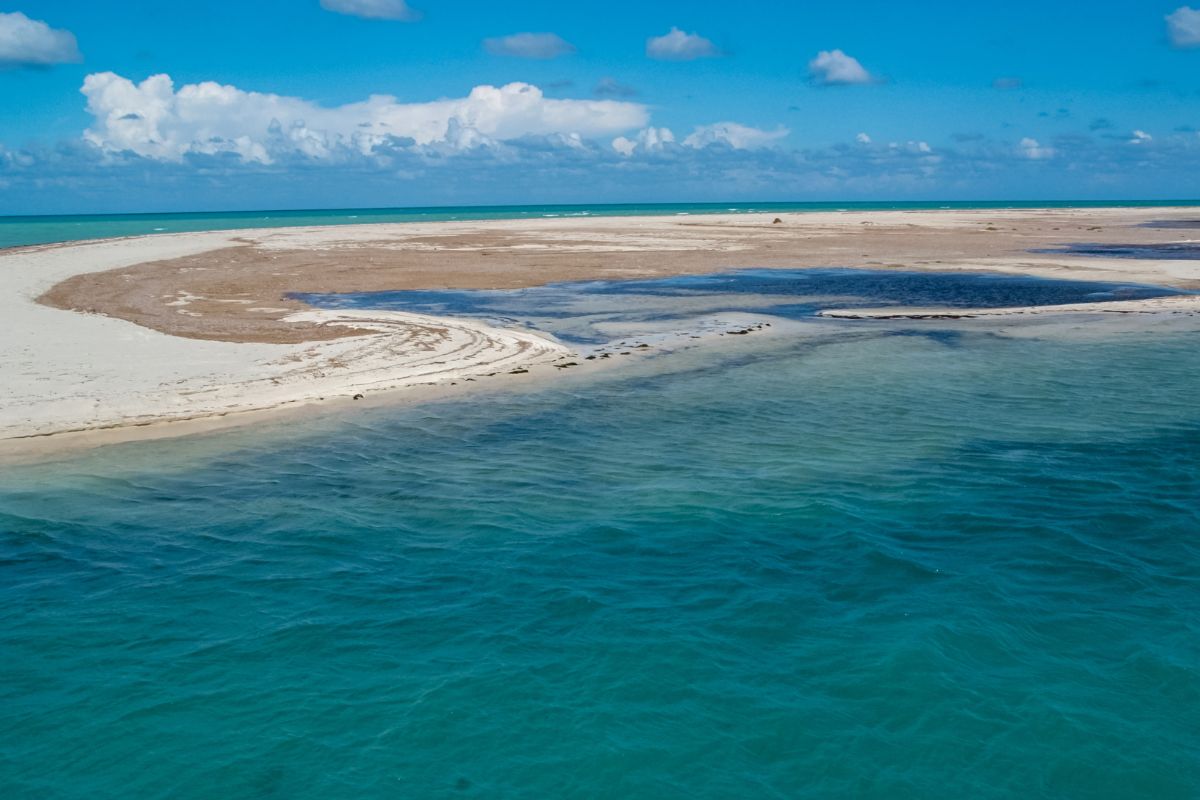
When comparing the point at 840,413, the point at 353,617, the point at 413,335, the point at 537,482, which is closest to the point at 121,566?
the point at 353,617

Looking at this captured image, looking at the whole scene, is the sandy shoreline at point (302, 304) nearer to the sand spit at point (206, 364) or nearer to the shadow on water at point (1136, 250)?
the sand spit at point (206, 364)

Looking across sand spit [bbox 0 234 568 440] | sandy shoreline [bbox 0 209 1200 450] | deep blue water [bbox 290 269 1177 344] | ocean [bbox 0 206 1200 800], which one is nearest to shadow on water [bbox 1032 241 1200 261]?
sandy shoreline [bbox 0 209 1200 450]

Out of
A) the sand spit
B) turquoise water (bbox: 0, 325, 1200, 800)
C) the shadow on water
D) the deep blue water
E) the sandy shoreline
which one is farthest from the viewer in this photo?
the shadow on water

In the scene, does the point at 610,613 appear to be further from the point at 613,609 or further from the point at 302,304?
the point at 302,304

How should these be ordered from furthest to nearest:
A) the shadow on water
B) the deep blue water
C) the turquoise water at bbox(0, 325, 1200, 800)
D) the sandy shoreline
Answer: the shadow on water → the deep blue water → the sandy shoreline → the turquoise water at bbox(0, 325, 1200, 800)

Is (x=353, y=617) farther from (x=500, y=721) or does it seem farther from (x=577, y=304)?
(x=577, y=304)

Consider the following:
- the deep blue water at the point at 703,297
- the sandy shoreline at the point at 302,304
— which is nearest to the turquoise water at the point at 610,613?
the sandy shoreline at the point at 302,304

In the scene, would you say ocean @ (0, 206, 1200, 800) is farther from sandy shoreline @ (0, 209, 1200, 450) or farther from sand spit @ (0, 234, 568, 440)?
sandy shoreline @ (0, 209, 1200, 450)
